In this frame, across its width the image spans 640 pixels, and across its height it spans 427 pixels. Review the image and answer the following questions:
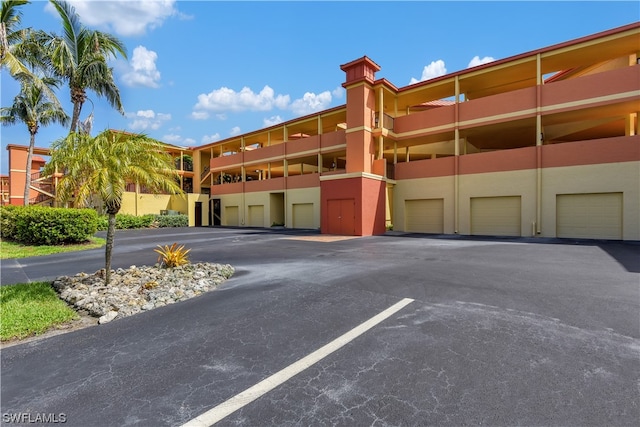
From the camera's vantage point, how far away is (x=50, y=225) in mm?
14320

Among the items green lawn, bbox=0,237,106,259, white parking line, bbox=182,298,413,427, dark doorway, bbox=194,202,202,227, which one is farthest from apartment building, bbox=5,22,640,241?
white parking line, bbox=182,298,413,427

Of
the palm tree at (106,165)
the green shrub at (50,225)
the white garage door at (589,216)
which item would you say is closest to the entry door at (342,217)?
the white garage door at (589,216)

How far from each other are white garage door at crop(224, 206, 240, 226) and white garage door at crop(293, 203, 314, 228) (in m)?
8.38

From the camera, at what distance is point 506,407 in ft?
8.59

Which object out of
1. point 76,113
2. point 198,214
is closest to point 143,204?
point 198,214

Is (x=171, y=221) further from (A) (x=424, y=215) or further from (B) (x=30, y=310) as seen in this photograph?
(B) (x=30, y=310)

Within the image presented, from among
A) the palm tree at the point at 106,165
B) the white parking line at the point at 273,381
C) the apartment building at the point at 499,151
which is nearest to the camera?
the white parking line at the point at 273,381

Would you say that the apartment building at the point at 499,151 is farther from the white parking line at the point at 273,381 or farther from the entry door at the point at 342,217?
the white parking line at the point at 273,381

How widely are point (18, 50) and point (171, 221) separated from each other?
1934 cm

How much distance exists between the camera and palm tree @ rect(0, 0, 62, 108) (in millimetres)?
10852

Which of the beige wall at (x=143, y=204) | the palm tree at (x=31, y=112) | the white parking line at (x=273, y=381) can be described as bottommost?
the white parking line at (x=273, y=381)

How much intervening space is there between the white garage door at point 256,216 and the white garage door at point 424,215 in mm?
14939

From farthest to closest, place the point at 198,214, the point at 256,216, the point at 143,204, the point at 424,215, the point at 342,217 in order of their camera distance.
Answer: the point at 198,214, the point at 143,204, the point at 256,216, the point at 424,215, the point at 342,217

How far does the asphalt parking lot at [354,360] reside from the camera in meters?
2.63
